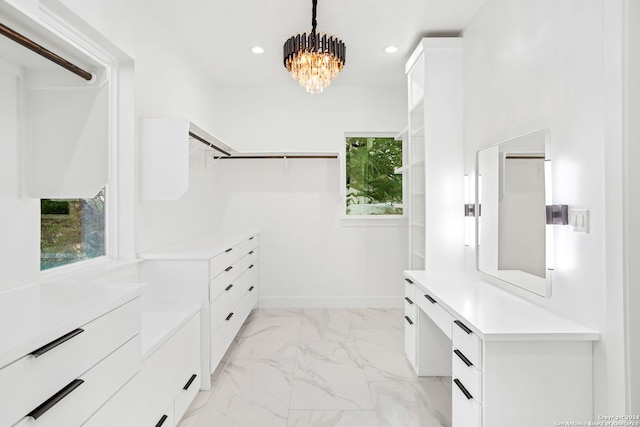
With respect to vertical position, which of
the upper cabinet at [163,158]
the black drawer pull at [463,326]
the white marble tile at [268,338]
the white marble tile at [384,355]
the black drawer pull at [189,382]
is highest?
the upper cabinet at [163,158]

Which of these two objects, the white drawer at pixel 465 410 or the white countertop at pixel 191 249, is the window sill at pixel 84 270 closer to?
the white countertop at pixel 191 249

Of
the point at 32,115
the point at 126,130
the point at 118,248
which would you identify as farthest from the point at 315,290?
the point at 32,115

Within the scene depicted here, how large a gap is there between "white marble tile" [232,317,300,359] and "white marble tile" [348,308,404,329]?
2.14ft

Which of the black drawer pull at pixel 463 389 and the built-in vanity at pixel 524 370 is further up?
the built-in vanity at pixel 524 370

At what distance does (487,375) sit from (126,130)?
2512mm

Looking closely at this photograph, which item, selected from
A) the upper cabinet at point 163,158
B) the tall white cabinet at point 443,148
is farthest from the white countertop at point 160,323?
the tall white cabinet at point 443,148

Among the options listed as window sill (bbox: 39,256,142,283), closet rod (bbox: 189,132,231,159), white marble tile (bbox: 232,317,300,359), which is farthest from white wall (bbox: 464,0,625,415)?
window sill (bbox: 39,256,142,283)

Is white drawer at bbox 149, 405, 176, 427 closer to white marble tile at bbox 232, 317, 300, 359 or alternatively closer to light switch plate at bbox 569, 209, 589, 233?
white marble tile at bbox 232, 317, 300, 359

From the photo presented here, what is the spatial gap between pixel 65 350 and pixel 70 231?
117 cm

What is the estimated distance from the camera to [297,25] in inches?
114

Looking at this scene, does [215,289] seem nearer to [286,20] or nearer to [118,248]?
[118,248]

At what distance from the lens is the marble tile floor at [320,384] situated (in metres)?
2.09

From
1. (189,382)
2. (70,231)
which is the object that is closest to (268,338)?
(189,382)

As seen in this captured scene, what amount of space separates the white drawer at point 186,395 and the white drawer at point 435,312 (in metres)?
1.55
